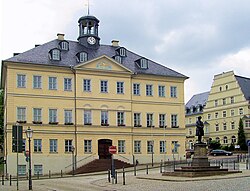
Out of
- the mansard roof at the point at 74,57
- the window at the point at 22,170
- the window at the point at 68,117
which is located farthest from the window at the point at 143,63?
the window at the point at 22,170

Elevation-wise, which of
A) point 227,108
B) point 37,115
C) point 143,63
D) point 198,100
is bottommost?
point 37,115

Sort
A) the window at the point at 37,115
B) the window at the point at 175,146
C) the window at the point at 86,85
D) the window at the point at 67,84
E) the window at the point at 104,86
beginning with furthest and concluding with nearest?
the window at the point at 175,146
the window at the point at 104,86
the window at the point at 86,85
the window at the point at 67,84
the window at the point at 37,115

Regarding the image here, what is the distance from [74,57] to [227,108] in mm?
43678

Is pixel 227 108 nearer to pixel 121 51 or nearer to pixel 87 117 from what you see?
pixel 121 51

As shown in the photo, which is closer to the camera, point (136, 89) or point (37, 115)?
point (37, 115)

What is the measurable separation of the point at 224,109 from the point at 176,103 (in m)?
33.4

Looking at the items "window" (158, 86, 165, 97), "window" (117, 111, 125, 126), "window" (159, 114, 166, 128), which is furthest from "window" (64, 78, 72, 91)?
"window" (159, 114, 166, 128)

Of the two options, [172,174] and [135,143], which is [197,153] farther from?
[135,143]

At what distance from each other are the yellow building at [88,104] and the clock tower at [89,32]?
0.43 feet

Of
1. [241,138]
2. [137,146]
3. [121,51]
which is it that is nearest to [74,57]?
[121,51]

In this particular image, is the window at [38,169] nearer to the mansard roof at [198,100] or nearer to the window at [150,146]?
the window at [150,146]

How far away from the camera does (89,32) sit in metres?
63.1

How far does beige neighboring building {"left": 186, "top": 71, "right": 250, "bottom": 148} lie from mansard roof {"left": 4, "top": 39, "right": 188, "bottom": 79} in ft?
97.3

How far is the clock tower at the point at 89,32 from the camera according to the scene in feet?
205
